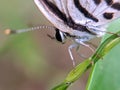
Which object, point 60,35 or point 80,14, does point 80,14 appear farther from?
point 60,35

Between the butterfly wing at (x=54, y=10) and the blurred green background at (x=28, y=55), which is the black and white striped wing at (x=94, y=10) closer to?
the butterfly wing at (x=54, y=10)

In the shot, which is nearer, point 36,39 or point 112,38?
point 112,38

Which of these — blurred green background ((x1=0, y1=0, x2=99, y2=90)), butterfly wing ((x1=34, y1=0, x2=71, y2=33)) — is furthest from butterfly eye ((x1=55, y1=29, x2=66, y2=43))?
blurred green background ((x1=0, y1=0, x2=99, y2=90))

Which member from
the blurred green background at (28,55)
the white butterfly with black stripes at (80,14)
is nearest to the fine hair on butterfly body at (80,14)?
the white butterfly with black stripes at (80,14)

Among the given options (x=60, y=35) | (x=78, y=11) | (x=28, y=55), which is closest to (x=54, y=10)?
(x=78, y=11)

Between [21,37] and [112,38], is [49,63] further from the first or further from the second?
[112,38]

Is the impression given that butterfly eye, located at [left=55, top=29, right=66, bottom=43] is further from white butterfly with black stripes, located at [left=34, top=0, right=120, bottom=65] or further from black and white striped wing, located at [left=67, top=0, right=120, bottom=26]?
black and white striped wing, located at [left=67, top=0, right=120, bottom=26]

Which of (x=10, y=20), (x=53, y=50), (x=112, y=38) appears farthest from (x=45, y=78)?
(x=112, y=38)
